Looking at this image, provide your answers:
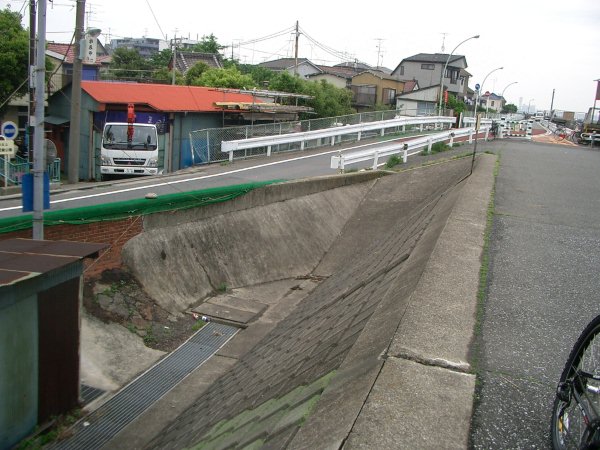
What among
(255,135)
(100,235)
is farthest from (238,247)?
(255,135)

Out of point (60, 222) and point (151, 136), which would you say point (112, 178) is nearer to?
point (151, 136)

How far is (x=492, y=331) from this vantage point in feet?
18.1

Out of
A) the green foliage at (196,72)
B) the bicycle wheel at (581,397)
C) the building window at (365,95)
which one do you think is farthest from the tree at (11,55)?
the building window at (365,95)

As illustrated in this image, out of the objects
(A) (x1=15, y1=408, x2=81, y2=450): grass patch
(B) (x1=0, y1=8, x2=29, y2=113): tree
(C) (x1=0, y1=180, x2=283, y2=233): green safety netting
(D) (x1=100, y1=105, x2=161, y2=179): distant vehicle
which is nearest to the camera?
(A) (x1=15, y1=408, x2=81, y2=450): grass patch

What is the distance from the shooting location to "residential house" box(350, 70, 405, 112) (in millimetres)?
54938

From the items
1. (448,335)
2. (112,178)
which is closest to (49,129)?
(112,178)

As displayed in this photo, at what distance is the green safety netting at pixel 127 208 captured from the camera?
9297 millimetres

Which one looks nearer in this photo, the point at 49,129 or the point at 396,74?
the point at 49,129

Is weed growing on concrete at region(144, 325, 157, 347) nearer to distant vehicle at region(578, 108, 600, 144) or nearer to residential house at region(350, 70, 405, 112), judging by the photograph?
distant vehicle at region(578, 108, 600, 144)

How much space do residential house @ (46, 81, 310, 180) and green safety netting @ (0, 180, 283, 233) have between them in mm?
9055

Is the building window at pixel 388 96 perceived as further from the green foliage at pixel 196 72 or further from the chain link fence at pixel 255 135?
the chain link fence at pixel 255 135

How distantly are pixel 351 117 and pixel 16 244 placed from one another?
24129 millimetres

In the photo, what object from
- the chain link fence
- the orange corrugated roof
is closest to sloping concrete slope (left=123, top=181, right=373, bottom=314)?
the chain link fence

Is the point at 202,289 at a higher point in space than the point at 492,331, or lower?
lower
